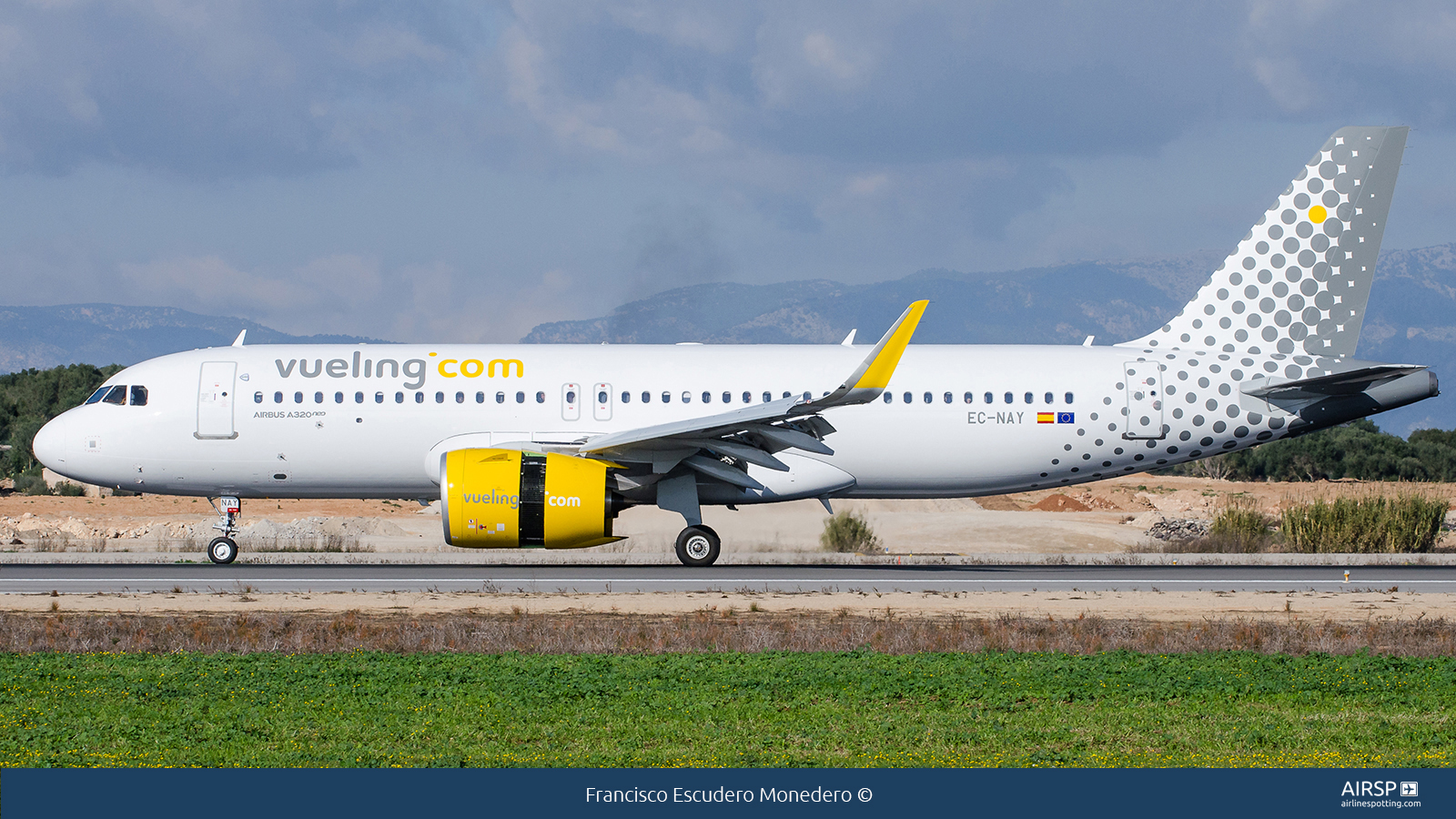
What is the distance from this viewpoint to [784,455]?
2147cm

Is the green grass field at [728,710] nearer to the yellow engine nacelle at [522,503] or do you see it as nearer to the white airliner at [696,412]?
the yellow engine nacelle at [522,503]

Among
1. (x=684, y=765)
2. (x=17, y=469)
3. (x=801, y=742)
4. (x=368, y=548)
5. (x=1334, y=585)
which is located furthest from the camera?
(x=17, y=469)

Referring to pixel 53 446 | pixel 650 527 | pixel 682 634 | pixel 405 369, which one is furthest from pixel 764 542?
pixel 682 634

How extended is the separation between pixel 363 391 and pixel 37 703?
12277mm

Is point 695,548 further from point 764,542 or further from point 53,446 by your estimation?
point 53,446

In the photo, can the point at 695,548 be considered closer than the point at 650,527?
Yes

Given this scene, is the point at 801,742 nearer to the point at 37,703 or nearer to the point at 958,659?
the point at 958,659

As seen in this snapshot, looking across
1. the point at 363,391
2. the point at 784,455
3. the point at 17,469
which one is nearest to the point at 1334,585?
the point at 784,455

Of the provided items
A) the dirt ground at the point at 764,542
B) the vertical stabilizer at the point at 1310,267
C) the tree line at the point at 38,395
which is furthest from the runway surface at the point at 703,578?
the tree line at the point at 38,395

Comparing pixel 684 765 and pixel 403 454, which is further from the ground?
pixel 403 454

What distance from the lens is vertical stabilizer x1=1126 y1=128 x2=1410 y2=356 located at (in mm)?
22828

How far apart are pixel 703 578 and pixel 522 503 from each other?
2715 millimetres

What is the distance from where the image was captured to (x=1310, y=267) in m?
22.9

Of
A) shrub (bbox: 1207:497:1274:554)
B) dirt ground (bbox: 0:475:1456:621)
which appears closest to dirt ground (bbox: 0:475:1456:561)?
dirt ground (bbox: 0:475:1456:621)
